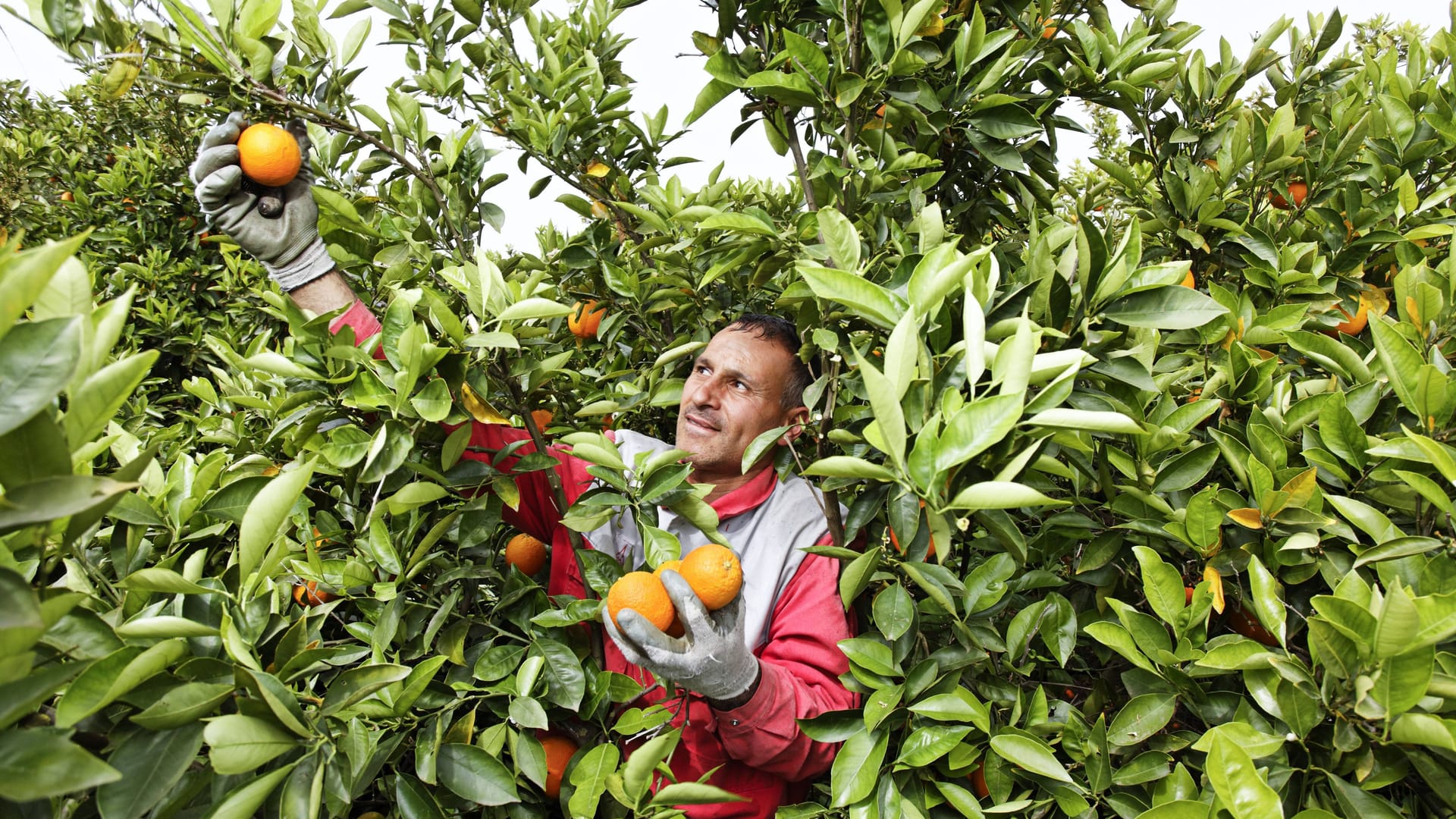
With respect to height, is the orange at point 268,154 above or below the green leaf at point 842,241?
above

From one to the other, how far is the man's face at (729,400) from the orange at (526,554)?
410 millimetres

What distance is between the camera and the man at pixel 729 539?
1.34 m

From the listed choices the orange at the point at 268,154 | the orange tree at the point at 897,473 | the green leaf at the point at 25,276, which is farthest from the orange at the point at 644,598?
the orange at the point at 268,154

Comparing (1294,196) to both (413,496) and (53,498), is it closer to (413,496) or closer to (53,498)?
(413,496)

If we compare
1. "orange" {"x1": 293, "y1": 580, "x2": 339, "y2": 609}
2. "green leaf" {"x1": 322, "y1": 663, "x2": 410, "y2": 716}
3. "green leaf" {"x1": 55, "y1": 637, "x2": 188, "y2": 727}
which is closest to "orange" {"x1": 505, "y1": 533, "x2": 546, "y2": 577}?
"orange" {"x1": 293, "y1": 580, "x2": 339, "y2": 609}

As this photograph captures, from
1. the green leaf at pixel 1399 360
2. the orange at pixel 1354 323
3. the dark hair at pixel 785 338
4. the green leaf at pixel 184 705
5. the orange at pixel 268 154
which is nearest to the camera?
the green leaf at pixel 184 705

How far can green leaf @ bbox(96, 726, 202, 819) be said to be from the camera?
79 centimetres

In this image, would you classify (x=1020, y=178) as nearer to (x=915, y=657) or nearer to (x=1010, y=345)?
(x=1010, y=345)

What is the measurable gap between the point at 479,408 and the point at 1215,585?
126 cm

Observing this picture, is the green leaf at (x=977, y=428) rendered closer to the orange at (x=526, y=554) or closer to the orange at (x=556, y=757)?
the orange at (x=556, y=757)

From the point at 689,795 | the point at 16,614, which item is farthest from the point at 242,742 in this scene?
the point at 689,795

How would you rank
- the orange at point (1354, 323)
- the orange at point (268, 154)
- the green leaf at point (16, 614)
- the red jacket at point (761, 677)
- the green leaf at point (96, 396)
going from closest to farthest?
the green leaf at point (16, 614), the green leaf at point (96, 396), the red jacket at point (761, 677), the orange at point (268, 154), the orange at point (1354, 323)

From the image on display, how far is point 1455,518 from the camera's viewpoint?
42.2 inches

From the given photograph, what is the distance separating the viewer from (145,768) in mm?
819
